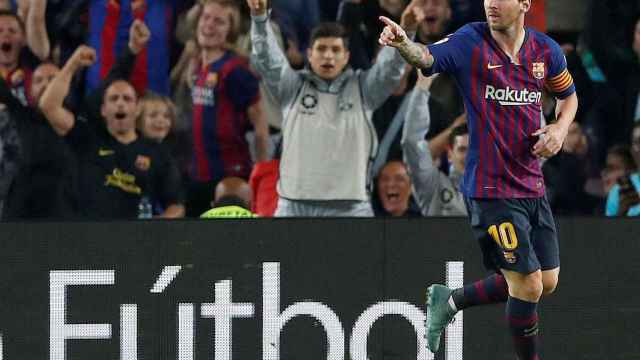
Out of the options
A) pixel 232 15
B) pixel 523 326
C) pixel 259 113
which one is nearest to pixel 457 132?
pixel 259 113

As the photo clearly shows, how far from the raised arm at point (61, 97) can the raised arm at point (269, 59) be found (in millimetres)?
1239

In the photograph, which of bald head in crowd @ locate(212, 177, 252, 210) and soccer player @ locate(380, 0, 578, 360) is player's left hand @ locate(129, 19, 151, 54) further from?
soccer player @ locate(380, 0, 578, 360)

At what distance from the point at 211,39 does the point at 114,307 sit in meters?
2.42

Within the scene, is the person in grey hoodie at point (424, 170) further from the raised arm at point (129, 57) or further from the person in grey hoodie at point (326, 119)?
the raised arm at point (129, 57)

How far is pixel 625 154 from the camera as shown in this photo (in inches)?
366

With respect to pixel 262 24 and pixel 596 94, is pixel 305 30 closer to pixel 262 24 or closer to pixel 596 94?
pixel 262 24

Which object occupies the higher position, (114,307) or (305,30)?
(305,30)

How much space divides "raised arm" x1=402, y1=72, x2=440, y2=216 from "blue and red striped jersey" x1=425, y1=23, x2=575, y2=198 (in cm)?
204

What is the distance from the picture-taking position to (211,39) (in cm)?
953

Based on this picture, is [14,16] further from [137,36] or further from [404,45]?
[404,45]

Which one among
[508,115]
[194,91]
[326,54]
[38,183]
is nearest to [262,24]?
[326,54]

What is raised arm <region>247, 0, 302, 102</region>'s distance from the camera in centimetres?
867

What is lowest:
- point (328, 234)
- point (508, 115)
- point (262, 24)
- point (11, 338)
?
point (11, 338)

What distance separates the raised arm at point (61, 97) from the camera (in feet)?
30.0
